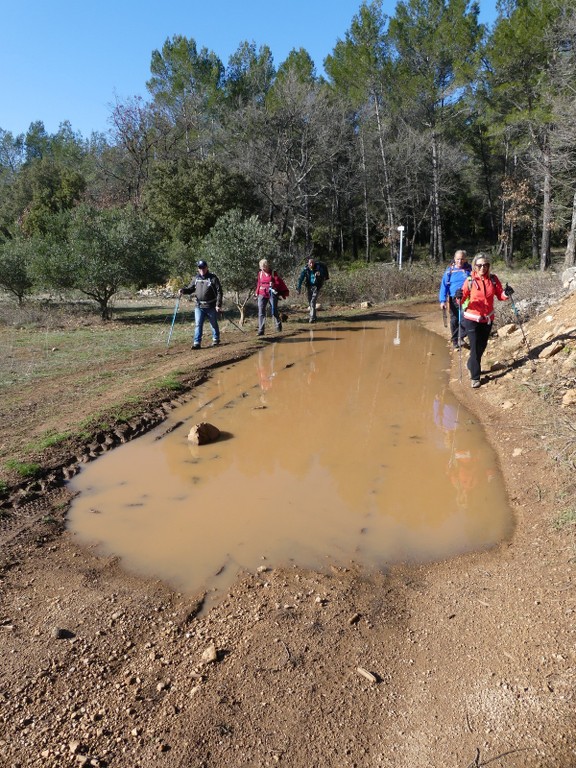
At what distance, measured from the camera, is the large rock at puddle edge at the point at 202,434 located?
271 inches

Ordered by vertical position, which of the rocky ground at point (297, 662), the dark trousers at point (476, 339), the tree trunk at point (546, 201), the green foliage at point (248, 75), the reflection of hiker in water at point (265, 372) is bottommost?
the rocky ground at point (297, 662)

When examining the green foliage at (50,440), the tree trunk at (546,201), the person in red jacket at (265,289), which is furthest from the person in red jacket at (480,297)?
the tree trunk at (546,201)

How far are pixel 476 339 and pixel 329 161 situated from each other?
87.4 ft

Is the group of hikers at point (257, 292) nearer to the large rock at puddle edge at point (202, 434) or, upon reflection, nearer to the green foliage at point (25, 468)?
the large rock at puddle edge at point (202, 434)

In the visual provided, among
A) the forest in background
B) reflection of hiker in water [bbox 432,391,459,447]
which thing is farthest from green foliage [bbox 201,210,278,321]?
reflection of hiker in water [bbox 432,391,459,447]

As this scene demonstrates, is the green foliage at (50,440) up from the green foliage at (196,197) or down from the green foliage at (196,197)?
down

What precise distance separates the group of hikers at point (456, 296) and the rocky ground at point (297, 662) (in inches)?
159

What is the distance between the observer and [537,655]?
3182mm

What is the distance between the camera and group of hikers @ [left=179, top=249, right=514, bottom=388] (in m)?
8.20

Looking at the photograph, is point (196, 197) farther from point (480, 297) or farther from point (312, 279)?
point (480, 297)

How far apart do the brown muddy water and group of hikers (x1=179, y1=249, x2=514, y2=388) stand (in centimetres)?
112

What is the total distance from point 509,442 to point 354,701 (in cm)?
432

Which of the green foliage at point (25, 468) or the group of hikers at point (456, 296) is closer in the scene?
the green foliage at point (25, 468)

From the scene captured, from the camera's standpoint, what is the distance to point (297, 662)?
3.26 m
